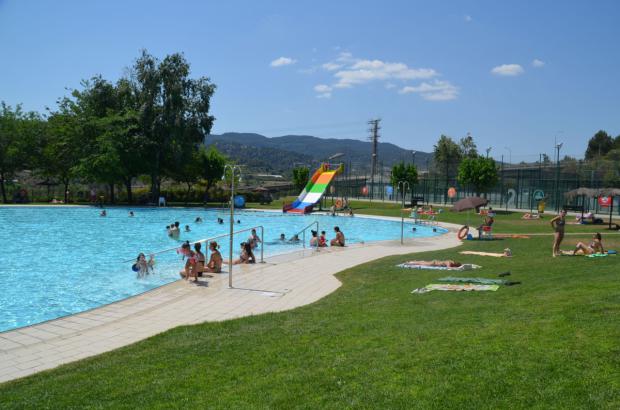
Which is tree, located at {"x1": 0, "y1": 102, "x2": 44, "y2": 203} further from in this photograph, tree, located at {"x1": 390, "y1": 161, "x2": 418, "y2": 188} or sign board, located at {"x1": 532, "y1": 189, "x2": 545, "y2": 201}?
sign board, located at {"x1": 532, "y1": 189, "x2": 545, "y2": 201}

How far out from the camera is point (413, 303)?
8.08m

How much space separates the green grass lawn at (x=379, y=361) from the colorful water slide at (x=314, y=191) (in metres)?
28.7

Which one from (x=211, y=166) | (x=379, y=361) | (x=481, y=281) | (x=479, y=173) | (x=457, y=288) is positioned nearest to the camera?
(x=379, y=361)

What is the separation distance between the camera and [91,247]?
758 inches

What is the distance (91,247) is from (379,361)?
17.1 meters

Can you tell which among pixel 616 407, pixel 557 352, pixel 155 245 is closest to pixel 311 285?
pixel 557 352

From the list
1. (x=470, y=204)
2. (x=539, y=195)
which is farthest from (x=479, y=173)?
(x=470, y=204)

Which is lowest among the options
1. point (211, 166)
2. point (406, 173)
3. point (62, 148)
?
point (406, 173)

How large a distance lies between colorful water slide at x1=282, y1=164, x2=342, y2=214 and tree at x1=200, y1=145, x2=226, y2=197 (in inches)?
395

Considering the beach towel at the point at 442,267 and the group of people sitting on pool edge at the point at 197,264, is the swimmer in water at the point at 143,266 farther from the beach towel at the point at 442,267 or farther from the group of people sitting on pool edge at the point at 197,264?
the beach towel at the point at 442,267

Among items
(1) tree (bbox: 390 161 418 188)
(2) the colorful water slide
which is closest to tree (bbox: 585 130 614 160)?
(1) tree (bbox: 390 161 418 188)

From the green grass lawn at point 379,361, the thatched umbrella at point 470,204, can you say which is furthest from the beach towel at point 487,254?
the green grass lawn at point 379,361

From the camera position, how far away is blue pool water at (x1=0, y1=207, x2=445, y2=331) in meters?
11.3

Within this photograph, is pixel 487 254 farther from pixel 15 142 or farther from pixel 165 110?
pixel 15 142
